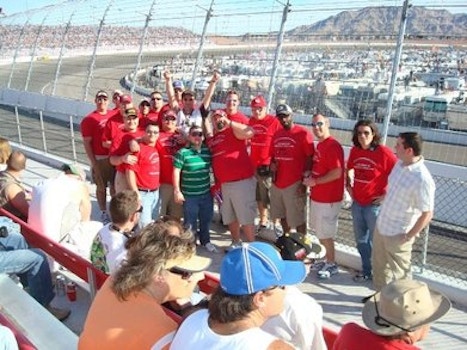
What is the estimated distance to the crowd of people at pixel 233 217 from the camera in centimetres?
227

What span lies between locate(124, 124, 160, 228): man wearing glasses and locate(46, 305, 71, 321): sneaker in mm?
1346

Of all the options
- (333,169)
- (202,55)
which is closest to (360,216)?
(333,169)

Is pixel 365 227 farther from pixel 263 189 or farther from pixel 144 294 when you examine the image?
pixel 144 294

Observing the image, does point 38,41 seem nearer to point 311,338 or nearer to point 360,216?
point 360,216

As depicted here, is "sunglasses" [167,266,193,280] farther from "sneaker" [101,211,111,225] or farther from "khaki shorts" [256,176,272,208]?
"sneaker" [101,211,111,225]

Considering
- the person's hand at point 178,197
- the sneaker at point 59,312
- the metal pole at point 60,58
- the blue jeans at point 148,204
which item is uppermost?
the metal pole at point 60,58

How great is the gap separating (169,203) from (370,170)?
7.41ft

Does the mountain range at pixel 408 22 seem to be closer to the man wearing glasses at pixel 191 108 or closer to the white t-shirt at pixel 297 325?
the man wearing glasses at pixel 191 108

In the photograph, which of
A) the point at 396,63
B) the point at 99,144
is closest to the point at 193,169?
the point at 99,144

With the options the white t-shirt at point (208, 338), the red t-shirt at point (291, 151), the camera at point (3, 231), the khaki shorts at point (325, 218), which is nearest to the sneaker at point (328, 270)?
the khaki shorts at point (325, 218)

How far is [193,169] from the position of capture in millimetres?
5750

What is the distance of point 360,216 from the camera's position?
204 inches

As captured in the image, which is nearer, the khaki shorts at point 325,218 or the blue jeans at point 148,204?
the khaki shorts at point 325,218

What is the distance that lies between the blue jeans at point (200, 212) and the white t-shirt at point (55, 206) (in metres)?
1.38
